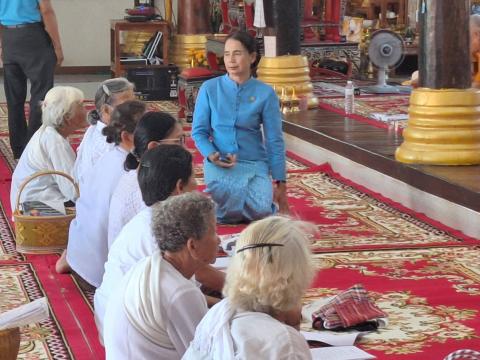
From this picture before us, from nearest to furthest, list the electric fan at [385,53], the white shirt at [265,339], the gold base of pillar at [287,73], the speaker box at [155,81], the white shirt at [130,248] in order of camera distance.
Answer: the white shirt at [265,339] → the white shirt at [130,248] → the gold base of pillar at [287,73] → the electric fan at [385,53] → the speaker box at [155,81]

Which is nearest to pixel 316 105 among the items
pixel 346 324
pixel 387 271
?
pixel 387 271

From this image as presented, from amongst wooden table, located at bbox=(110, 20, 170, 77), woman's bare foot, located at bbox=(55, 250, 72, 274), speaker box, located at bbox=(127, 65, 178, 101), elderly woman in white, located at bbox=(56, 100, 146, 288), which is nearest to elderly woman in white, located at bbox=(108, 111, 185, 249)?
elderly woman in white, located at bbox=(56, 100, 146, 288)

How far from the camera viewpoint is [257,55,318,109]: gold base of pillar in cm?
941

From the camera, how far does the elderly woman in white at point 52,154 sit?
5.78 meters

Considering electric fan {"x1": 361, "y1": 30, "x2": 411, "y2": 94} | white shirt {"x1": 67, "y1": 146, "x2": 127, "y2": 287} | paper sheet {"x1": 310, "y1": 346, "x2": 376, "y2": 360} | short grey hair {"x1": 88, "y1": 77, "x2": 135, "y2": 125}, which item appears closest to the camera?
paper sheet {"x1": 310, "y1": 346, "x2": 376, "y2": 360}

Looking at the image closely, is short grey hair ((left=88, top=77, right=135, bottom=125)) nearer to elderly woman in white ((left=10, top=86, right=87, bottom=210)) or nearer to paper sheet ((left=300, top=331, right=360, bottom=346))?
elderly woman in white ((left=10, top=86, right=87, bottom=210))

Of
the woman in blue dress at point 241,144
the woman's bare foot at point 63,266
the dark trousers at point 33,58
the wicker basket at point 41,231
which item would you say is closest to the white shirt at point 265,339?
the woman's bare foot at point 63,266

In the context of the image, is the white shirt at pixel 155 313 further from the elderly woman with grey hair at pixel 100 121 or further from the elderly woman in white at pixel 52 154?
the elderly woman in white at pixel 52 154

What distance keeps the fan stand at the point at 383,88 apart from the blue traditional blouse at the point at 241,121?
4961 millimetres

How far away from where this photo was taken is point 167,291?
9.77 ft

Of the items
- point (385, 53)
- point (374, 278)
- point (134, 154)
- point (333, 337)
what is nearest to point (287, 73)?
point (385, 53)

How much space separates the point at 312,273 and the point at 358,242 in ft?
10.1

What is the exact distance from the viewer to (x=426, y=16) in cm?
669

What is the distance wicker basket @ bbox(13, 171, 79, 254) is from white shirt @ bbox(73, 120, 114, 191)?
0.14 meters
